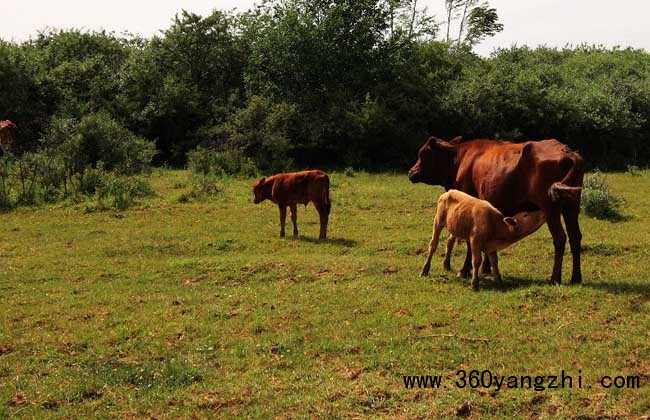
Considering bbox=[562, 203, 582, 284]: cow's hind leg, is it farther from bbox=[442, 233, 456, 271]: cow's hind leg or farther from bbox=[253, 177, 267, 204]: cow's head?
bbox=[253, 177, 267, 204]: cow's head

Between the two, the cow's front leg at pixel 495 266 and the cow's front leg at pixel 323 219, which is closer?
the cow's front leg at pixel 495 266

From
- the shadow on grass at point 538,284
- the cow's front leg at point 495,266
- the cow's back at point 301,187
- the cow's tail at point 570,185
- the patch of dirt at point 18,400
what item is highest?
the cow's tail at point 570,185

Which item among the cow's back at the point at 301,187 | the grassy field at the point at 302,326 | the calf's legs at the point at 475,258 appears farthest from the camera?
the cow's back at the point at 301,187

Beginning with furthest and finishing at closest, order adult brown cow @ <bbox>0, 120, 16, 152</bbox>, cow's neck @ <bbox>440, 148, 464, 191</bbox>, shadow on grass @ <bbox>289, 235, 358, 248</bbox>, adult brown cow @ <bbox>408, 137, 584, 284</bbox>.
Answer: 1. adult brown cow @ <bbox>0, 120, 16, 152</bbox>
2. shadow on grass @ <bbox>289, 235, 358, 248</bbox>
3. cow's neck @ <bbox>440, 148, 464, 191</bbox>
4. adult brown cow @ <bbox>408, 137, 584, 284</bbox>

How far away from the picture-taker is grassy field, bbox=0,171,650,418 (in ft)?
23.1

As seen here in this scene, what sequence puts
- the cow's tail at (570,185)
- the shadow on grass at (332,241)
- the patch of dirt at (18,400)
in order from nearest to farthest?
the patch of dirt at (18,400) → the cow's tail at (570,185) → the shadow on grass at (332,241)

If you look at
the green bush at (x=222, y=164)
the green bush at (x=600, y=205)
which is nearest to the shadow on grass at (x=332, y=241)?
the green bush at (x=600, y=205)

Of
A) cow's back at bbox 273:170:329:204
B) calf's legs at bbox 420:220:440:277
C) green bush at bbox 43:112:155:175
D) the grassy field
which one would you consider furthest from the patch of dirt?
green bush at bbox 43:112:155:175

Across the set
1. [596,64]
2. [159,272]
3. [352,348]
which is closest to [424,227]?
[159,272]

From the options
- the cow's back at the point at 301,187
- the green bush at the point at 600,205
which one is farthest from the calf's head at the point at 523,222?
the green bush at the point at 600,205

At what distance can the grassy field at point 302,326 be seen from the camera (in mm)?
7031

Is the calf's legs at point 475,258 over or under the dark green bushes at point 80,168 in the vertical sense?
under

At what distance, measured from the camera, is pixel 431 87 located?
32.3m

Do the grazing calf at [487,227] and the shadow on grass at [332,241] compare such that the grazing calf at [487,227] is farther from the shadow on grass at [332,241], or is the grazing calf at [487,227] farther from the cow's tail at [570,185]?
the shadow on grass at [332,241]
